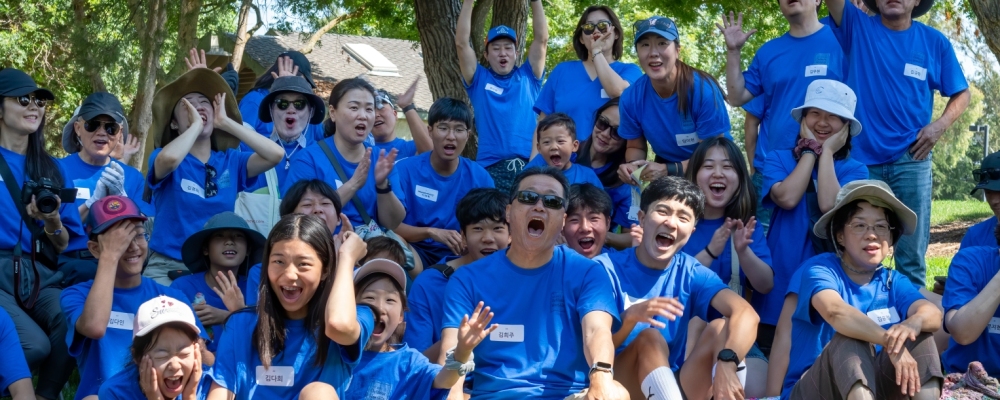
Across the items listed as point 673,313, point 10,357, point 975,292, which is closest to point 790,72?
point 975,292

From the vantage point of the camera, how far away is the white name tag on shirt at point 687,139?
6.50 metres

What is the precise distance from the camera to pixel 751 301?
18.4 feet

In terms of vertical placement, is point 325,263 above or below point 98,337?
above

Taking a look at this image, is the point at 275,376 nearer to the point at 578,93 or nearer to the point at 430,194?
the point at 430,194

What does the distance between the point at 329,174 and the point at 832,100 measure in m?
3.14

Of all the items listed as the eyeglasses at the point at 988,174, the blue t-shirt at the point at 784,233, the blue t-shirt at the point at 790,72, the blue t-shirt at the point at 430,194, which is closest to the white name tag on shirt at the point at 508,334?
the blue t-shirt at the point at 784,233

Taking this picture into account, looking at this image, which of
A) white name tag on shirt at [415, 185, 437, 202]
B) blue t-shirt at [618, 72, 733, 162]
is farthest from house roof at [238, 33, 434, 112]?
blue t-shirt at [618, 72, 733, 162]

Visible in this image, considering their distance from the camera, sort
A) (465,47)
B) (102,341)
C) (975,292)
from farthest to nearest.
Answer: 1. (465,47)
2. (102,341)
3. (975,292)

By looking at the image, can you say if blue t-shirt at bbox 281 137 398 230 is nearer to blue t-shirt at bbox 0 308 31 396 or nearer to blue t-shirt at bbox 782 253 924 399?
blue t-shirt at bbox 0 308 31 396

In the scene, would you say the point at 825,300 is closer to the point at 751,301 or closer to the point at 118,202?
the point at 751,301

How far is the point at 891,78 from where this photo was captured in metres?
6.31

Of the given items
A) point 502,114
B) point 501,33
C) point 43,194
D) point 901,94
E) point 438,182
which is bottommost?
point 43,194

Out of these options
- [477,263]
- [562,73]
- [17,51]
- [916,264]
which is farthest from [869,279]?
[17,51]

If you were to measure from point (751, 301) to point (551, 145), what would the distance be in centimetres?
174
